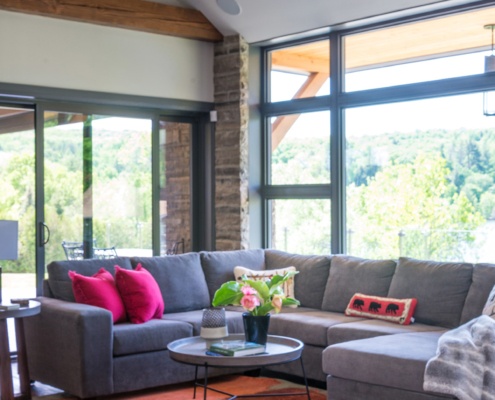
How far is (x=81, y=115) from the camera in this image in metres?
7.27

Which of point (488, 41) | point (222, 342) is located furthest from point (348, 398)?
point (488, 41)

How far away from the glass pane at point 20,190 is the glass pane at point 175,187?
1.41 meters

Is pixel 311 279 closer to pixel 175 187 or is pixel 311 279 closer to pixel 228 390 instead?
pixel 228 390

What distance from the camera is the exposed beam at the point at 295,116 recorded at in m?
7.59

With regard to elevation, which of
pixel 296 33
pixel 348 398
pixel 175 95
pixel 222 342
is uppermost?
pixel 296 33

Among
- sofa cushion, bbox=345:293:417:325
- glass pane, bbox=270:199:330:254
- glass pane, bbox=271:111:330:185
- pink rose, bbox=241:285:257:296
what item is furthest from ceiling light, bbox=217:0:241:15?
pink rose, bbox=241:285:257:296

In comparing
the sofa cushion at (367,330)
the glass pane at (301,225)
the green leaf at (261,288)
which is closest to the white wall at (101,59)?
the glass pane at (301,225)

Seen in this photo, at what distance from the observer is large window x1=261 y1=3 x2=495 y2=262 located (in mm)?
6453

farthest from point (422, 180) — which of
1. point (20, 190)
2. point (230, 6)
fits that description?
point (20, 190)

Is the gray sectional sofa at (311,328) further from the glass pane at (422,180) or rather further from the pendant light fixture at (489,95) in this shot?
the pendant light fixture at (489,95)

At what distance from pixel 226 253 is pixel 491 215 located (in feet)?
6.78

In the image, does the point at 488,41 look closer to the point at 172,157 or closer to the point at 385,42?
the point at 385,42

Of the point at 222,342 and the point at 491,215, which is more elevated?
the point at 491,215

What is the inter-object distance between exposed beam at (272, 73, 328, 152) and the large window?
1 centimetres
